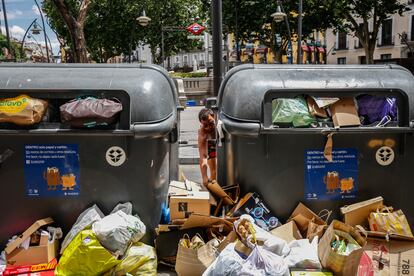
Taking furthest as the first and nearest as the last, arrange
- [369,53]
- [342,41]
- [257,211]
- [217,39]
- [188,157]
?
[342,41], [369,53], [188,157], [217,39], [257,211]

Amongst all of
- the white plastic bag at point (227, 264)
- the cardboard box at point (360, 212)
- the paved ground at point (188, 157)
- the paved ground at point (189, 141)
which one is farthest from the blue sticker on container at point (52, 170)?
the paved ground at point (189, 141)

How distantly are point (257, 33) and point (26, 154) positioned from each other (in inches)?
1010

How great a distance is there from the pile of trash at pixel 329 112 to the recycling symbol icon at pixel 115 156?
1.25m

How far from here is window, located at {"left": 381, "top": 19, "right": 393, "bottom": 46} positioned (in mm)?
39200

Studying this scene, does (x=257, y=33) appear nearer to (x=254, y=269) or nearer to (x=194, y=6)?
(x=194, y=6)

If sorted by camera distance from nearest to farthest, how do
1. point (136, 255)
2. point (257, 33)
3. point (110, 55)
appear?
point (136, 255), point (257, 33), point (110, 55)

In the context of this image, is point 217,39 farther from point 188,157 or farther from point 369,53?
point 369,53

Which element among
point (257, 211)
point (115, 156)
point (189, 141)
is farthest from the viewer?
point (189, 141)

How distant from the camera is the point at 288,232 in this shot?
3.17m

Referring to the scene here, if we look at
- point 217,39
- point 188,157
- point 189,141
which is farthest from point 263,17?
point 217,39

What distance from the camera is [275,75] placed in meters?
3.37

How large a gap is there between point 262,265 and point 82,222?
1.42 metres

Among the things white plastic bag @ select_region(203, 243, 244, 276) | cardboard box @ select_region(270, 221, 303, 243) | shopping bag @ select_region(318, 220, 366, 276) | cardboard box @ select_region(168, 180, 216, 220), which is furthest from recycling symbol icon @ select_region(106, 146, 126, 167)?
shopping bag @ select_region(318, 220, 366, 276)

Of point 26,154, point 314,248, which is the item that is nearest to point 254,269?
point 314,248
